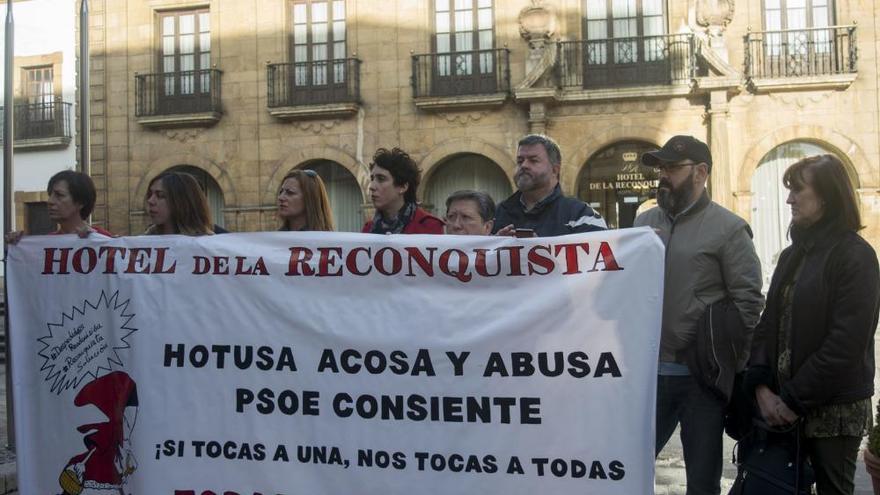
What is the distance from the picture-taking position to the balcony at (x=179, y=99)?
20.9 m

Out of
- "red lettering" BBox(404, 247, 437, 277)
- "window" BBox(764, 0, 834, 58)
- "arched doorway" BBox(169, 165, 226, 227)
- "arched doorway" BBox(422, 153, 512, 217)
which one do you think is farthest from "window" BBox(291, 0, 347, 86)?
"red lettering" BBox(404, 247, 437, 277)

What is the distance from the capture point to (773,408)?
338cm

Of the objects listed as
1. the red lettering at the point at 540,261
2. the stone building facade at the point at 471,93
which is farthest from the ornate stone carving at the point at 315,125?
the red lettering at the point at 540,261

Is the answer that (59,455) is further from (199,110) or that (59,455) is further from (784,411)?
(199,110)

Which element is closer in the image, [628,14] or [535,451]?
[535,451]

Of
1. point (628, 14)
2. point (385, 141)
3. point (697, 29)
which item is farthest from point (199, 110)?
point (697, 29)

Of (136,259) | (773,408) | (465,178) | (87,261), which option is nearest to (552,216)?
(773,408)

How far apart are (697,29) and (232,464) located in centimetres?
1715

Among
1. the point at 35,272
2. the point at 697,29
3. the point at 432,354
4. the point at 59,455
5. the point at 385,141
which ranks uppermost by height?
the point at 697,29

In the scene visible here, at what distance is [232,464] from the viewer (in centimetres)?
362

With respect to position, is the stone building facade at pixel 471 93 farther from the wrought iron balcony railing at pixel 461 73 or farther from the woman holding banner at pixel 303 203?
the woman holding banner at pixel 303 203

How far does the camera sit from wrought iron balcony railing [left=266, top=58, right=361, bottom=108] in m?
20.1

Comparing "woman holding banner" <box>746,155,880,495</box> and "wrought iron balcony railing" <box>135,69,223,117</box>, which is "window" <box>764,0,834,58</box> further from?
"woman holding banner" <box>746,155,880,495</box>

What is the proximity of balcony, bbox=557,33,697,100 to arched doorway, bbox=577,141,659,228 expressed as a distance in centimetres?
123
